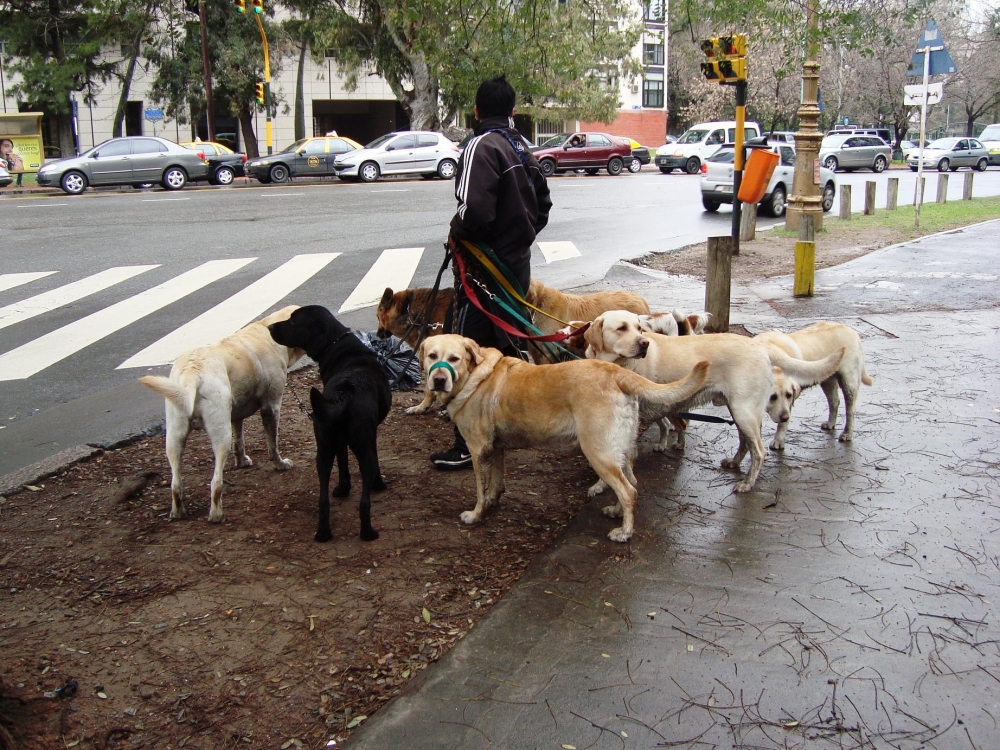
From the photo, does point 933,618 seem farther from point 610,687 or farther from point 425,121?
point 425,121

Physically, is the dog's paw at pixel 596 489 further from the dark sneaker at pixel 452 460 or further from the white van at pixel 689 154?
the white van at pixel 689 154

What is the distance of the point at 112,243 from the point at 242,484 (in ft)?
36.4

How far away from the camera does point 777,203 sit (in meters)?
21.2

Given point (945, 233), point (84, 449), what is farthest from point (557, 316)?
point (945, 233)

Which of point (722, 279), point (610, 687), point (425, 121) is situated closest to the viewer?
point (610, 687)

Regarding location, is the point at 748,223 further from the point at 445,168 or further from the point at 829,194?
the point at 445,168

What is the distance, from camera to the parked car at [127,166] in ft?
87.5

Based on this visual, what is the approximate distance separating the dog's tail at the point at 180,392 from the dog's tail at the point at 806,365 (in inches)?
132

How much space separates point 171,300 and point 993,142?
48077 millimetres

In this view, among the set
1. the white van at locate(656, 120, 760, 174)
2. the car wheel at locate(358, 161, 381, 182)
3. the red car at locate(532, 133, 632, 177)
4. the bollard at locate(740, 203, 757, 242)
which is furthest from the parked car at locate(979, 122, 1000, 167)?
the bollard at locate(740, 203, 757, 242)

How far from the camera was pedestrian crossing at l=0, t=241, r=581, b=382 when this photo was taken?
27.6 feet

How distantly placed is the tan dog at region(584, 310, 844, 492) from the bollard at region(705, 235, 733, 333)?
324cm

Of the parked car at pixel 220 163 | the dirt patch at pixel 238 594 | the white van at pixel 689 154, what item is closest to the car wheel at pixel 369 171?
the parked car at pixel 220 163

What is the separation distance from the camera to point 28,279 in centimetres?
1184
